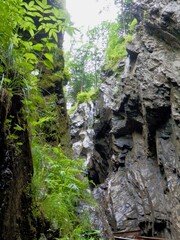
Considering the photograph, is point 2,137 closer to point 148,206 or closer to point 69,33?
point 69,33

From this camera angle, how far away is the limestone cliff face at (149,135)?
9484mm

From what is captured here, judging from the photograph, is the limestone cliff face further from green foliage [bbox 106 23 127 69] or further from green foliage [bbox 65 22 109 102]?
green foliage [bbox 65 22 109 102]

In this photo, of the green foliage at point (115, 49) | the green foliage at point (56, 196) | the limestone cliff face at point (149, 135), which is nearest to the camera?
the green foliage at point (56, 196)

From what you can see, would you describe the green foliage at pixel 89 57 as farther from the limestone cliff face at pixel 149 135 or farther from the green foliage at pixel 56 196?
the green foliage at pixel 56 196

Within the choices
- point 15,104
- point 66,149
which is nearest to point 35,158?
point 15,104

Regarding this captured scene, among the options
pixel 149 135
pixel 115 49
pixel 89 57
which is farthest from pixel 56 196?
pixel 89 57

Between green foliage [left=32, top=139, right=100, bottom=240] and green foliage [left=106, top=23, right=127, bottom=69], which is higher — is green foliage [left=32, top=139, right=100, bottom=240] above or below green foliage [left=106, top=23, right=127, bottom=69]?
below

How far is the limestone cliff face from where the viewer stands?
9.48 m

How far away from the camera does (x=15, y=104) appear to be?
7.39 ft

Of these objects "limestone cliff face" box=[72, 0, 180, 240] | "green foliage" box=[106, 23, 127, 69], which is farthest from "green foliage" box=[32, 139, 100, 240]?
"green foliage" box=[106, 23, 127, 69]

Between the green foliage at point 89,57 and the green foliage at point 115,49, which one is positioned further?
the green foliage at point 89,57

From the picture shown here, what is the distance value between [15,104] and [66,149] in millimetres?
5162

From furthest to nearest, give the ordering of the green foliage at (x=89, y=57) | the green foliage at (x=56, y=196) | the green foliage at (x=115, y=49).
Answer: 1. the green foliage at (x=89, y=57)
2. the green foliage at (x=115, y=49)
3. the green foliage at (x=56, y=196)

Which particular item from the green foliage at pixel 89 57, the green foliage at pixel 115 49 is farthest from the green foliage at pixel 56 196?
the green foliage at pixel 89 57
